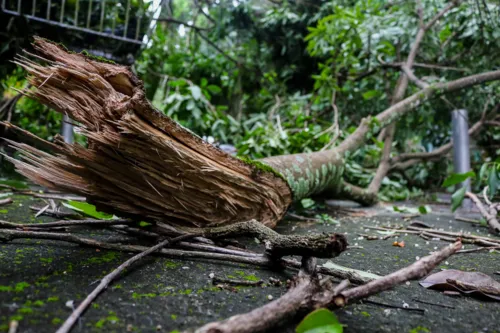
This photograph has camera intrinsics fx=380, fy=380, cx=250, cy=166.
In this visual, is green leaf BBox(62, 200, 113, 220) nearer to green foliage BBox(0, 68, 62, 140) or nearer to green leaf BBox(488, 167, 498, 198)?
green leaf BBox(488, 167, 498, 198)

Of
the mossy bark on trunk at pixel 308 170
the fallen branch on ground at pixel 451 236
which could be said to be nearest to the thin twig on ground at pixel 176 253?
the mossy bark on trunk at pixel 308 170

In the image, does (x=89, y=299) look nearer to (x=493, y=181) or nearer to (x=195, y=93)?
(x=493, y=181)

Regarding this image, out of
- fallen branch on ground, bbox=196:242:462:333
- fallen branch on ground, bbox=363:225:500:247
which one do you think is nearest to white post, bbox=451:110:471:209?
fallen branch on ground, bbox=363:225:500:247

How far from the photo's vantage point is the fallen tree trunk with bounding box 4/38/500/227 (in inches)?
44.1

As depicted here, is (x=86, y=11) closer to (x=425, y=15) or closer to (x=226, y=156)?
(x=226, y=156)

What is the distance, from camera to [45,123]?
470cm

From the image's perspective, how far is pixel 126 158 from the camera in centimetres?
122

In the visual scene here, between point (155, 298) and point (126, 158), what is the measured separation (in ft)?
1.63

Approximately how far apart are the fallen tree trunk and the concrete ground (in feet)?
0.74

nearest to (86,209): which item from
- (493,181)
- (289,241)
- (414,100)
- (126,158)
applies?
(126,158)

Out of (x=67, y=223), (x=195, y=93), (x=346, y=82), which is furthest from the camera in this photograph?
(x=346, y=82)

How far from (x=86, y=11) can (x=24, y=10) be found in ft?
1.70

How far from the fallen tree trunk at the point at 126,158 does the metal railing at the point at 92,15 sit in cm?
236

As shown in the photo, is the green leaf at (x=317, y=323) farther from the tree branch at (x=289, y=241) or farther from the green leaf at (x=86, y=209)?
the green leaf at (x=86, y=209)
